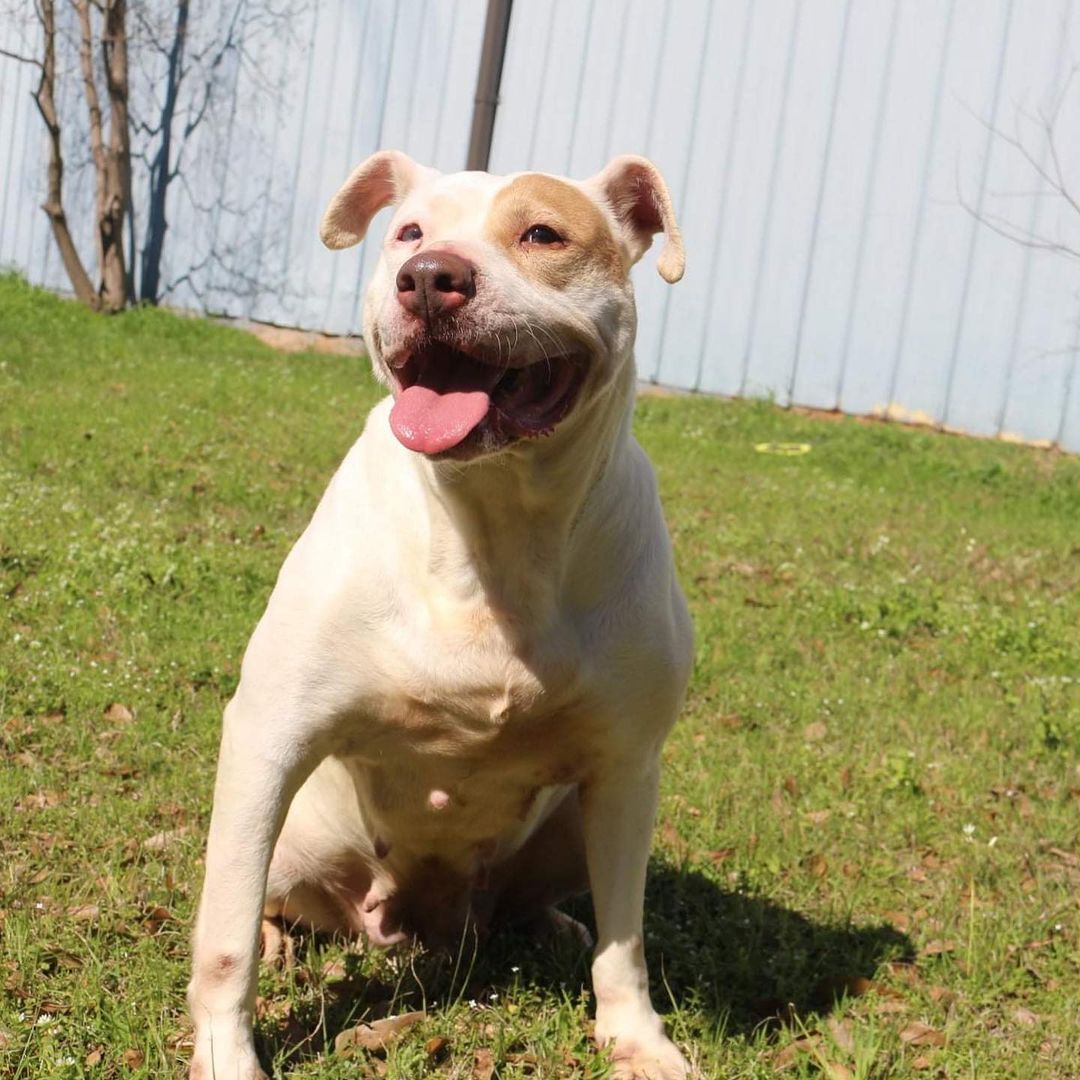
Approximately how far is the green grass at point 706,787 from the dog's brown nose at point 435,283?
1.44 meters

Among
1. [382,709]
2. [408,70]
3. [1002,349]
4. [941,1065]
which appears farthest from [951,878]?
[408,70]

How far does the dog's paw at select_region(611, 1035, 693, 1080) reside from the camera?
278 cm

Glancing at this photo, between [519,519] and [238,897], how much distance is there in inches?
34.4

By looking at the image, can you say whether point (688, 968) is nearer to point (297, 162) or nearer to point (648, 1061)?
point (648, 1061)

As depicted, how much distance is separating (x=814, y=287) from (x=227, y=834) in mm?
9358

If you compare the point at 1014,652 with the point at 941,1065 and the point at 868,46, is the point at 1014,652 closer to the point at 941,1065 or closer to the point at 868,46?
the point at 941,1065

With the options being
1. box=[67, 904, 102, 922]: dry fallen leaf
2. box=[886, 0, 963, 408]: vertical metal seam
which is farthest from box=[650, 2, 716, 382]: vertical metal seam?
box=[67, 904, 102, 922]: dry fallen leaf

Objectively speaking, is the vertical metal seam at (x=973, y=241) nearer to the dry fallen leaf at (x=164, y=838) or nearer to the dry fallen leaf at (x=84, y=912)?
the dry fallen leaf at (x=164, y=838)

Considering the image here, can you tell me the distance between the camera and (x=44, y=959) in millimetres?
2951

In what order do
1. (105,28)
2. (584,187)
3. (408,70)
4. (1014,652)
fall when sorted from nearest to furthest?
(584,187) → (1014,652) → (408,70) → (105,28)

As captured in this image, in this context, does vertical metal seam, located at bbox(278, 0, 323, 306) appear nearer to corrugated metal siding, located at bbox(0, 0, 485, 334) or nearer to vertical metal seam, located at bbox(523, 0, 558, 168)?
corrugated metal siding, located at bbox(0, 0, 485, 334)

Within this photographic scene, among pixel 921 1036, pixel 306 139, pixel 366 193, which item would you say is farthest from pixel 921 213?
pixel 921 1036

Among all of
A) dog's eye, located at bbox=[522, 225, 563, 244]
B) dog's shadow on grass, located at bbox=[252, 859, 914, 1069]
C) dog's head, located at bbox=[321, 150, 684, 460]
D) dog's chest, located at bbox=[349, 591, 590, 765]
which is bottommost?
dog's shadow on grass, located at bbox=[252, 859, 914, 1069]

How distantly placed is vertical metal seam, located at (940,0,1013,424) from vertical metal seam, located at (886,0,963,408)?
0.37m
